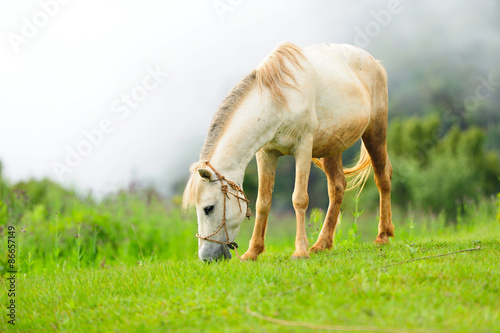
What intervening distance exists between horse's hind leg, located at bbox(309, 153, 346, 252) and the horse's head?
124 cm

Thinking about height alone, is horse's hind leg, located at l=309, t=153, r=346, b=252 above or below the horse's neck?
below

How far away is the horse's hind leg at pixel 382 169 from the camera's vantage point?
6.38 metres

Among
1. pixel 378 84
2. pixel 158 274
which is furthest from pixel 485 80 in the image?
pixel 158 274

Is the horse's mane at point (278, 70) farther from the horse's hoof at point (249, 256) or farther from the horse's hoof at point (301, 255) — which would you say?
the horse's hoof at point (249, 256)

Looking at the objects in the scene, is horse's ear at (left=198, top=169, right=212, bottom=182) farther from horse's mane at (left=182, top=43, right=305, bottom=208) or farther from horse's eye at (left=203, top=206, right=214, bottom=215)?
horse's eye at (left=203, top=206, right=214, bottom=215)

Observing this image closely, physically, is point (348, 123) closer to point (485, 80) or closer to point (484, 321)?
point (484, 321)

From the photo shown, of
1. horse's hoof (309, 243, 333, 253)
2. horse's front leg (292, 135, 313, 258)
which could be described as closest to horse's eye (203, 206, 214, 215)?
horse's front leg (292, 135, 313, 258)

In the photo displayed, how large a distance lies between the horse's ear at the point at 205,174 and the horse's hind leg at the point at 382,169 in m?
2.73

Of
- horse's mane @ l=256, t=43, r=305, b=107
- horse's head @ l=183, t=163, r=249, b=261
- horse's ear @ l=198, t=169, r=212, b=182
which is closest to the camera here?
horse's ear @ l=198, t=169, r=212, b=182

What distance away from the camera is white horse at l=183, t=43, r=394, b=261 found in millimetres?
4746

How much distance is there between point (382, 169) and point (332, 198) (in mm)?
1023

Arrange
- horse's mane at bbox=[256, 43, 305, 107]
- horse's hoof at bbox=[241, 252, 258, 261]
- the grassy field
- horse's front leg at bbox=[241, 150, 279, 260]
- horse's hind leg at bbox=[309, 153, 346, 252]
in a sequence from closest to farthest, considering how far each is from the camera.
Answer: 1. the grassy field
2. horse's mane at bbox=[256, 43, 305, 107]
3. horse's hoof at bbox=[241, 252, 258, 261]
4. horse's front leg at bbox=[241, 150, 279, 260]
5. horse's hind leg at bbox=[309, 153, 346, 252]

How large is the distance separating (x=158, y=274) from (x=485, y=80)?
56271 millimetres

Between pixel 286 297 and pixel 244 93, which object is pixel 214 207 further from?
pixel 286 297
